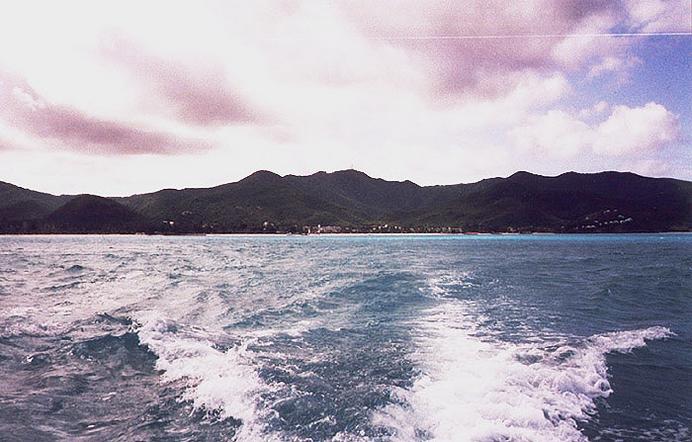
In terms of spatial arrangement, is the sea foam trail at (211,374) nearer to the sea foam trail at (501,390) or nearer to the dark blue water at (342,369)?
the dark blue water at (342,369)

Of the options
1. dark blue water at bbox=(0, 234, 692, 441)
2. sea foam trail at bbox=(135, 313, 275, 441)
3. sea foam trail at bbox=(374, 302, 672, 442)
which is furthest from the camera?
sea foam trail at bbox=(135, 313, 275, 441)

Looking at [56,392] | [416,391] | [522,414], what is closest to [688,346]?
[522,414]

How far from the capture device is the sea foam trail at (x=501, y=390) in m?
7.25

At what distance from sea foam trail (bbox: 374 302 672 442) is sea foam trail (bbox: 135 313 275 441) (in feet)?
8.56

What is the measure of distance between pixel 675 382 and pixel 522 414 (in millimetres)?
5286

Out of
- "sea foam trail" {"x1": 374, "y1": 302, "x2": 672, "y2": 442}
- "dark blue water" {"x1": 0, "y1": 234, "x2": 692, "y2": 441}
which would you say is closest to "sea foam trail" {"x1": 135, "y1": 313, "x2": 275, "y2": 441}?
"dark blue water" {"x1": 0, "y1": 234, "x2": 692, "y2": 441}

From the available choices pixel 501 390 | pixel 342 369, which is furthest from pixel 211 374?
pixel 501 390

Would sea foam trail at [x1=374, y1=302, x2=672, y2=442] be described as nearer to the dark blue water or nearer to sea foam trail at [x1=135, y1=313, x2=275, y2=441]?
the dark blue water

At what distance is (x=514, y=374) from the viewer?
32.5 ft

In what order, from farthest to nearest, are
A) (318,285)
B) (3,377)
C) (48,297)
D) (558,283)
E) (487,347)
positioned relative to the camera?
1. (558,283)
2. (318,285)
3. (48,297)
4. (487,347)
5. (3,377)

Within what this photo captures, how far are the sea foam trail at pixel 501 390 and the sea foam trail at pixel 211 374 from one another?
2.61 meters

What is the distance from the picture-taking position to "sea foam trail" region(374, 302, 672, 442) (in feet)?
23.8

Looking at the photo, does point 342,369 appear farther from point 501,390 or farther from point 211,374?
point 501,390

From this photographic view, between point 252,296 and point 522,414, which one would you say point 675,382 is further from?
point 252,296
